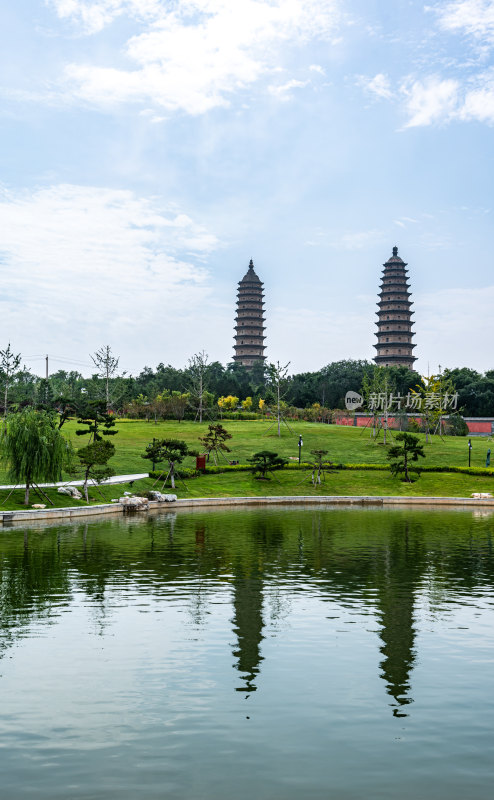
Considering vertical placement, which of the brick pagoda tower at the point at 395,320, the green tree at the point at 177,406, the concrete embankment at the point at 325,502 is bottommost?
the concrete embankment at the point at 325,502

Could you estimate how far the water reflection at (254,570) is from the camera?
40.4 ft

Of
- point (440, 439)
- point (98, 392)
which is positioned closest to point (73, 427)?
point (98, 392)

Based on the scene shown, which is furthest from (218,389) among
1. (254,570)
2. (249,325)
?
(254,570)

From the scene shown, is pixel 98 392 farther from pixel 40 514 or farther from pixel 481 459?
pixel 40 514

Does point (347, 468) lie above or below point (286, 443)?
below

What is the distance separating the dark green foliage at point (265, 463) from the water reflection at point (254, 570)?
44.7 ft

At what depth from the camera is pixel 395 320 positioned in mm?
123000

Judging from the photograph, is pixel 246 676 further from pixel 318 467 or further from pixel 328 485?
pixel 318 467

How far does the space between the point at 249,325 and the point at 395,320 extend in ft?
98.5

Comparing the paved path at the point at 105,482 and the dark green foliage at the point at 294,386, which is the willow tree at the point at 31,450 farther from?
the dark green foliage at the point at 294,386

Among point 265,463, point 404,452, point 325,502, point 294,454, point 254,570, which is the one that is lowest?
point 325,502

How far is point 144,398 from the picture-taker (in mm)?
87250

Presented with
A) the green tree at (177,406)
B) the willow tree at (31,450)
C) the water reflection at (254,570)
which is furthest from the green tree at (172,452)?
the green tree at (177,406)

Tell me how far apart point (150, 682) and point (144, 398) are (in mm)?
78722
